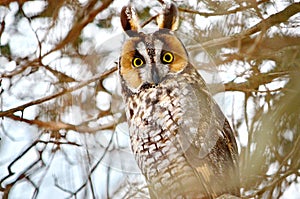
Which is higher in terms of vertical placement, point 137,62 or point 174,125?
point 137,62

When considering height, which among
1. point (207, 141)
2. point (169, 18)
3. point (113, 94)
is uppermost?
point (169, 18)

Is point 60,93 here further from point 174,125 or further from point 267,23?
point 267,23

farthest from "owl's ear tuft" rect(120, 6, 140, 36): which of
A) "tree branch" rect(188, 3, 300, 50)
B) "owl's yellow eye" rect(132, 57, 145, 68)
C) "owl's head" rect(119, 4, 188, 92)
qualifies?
"tree branch" rect(188, 3, 300, 50)

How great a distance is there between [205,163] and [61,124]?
1.53 ft

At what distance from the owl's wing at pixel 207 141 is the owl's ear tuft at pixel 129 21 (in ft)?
0.90

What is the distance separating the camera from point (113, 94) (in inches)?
60.4

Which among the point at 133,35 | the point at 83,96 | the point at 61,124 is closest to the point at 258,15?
the point at 133,35

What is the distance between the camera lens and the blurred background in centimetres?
141

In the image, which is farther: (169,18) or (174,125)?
(174,125)

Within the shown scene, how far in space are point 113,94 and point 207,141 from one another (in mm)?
314

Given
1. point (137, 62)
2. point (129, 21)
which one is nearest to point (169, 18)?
point (129, 21)

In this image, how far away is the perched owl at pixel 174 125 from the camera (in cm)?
145

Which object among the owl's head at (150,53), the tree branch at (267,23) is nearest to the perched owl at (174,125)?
the owl's head at (150,53)

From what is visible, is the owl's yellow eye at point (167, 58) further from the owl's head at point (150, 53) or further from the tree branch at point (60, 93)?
the tree branch at point (60, 93)
